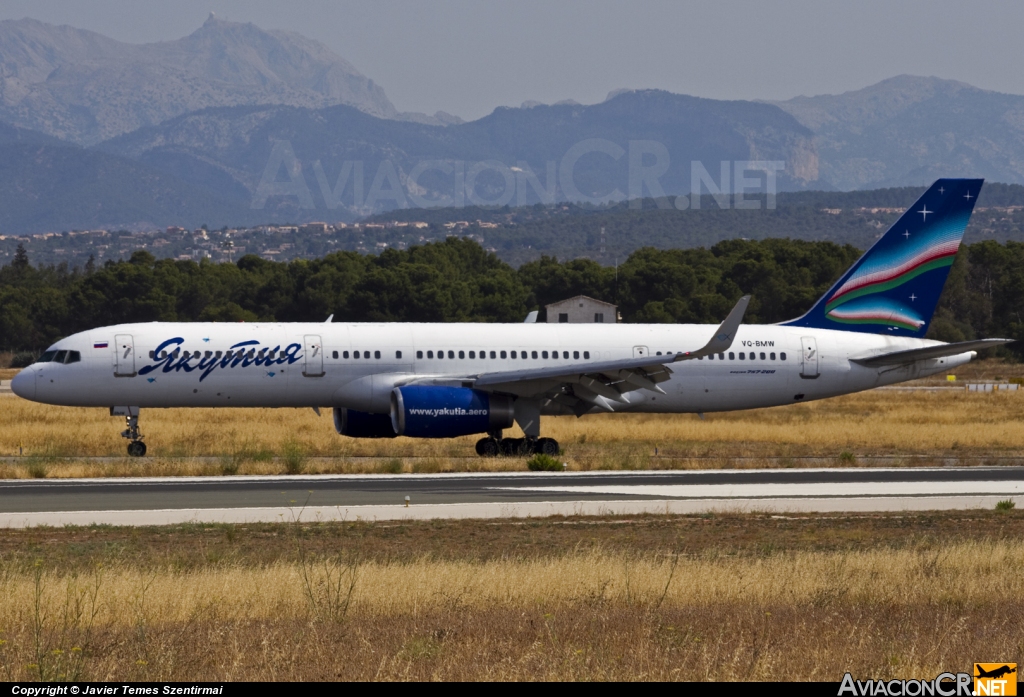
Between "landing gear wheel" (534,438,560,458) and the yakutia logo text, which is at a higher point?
the yakutia logo text

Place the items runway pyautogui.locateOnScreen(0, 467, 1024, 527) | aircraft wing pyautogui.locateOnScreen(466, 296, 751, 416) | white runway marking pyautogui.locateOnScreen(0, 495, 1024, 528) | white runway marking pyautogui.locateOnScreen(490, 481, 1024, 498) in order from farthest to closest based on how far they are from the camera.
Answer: aircraft wing pyautogui.locateOnScreen(466, 296, 751, 416)
white runway marking pyautogui.locateOnScreen(490, 481, 1024, 498)
runway pyautogui.locateOnScreen(0, 467, 1024, 527)
white runway marking pyautogui.locateOnScreen(0, 495, 1024, 528)

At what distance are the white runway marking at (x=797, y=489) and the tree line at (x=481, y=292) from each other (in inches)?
2838

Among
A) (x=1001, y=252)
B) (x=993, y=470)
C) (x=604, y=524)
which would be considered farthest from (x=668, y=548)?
(x=1001, y=252)

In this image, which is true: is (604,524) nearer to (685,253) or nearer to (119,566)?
(119,566)

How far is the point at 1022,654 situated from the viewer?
39.0 ft

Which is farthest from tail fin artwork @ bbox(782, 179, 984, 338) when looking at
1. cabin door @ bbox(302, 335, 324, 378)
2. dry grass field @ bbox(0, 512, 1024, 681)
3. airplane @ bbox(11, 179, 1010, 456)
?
dry grass field @ bbox(0, 512, 1024, 681)

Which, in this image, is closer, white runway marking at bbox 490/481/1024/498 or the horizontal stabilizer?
white runway marking at bbox 490/481/1024/498

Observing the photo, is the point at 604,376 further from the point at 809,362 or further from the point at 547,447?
the point at 809,362

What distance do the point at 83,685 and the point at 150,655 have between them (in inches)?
53.9

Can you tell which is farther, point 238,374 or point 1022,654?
point 238,374

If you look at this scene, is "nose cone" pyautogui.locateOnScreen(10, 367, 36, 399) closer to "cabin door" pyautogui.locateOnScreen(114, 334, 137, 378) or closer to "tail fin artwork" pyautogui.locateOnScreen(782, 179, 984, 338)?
"cabin door" pyautogui.locateOnScreen(114, 334, 137, 378)

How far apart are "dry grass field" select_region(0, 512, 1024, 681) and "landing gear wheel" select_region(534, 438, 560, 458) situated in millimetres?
13755

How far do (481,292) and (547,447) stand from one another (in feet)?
269

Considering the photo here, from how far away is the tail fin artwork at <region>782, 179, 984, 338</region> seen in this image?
41.0 metres
